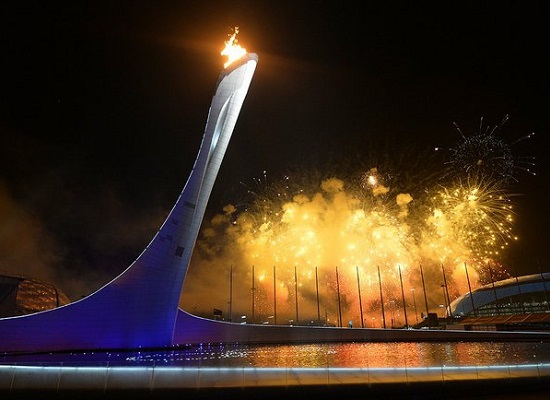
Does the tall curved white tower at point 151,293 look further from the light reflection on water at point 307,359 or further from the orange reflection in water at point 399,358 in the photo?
the orange reflection in water at point 399,358

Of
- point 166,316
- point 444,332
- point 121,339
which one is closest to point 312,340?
point 444,332

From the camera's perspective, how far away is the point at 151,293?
868 inches

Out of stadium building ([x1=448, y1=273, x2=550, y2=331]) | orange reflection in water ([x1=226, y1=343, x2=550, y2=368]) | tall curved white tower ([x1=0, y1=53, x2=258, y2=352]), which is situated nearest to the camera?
orange reflection in water ([x1=226, y1=343, x2=550, y2=368])

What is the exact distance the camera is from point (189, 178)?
78.4ft

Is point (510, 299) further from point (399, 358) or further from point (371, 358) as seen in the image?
point (371, 358)

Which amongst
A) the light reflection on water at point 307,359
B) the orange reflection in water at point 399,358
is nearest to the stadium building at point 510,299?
the orange reflection in water at point 399,358

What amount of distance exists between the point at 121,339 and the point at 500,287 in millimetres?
65928

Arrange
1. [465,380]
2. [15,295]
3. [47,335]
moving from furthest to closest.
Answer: [15,295] < [47,335] < [465,380]

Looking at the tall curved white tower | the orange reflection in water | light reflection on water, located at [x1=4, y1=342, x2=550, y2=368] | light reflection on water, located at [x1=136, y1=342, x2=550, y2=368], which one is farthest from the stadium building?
the tall curved white tower

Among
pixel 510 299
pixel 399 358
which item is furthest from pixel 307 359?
pixel 510 299

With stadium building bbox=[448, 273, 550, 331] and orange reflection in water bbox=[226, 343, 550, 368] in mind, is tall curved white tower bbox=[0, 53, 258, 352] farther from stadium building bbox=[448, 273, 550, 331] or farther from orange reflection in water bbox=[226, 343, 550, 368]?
stadium building bbox=[448, 273, 550, 331]

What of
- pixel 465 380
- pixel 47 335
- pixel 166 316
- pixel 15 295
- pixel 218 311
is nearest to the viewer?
pixel 465 380

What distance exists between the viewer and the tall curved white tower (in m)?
20.1

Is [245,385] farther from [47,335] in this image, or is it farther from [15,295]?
[15,295]
